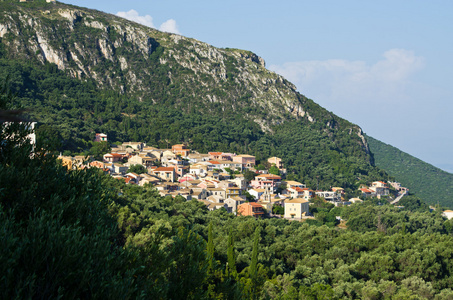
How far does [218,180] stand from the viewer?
6781 cm

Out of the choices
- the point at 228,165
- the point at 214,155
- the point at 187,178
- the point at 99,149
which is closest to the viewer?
the point at 187,178

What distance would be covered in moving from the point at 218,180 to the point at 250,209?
40.7 feet

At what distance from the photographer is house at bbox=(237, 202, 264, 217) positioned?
56.2 meters

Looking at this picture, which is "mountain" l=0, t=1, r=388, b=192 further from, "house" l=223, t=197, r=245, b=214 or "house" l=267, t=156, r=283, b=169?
"house" l=223, t=197, r=245, b=214

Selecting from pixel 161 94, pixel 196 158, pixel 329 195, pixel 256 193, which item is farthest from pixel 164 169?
pixel 161 94

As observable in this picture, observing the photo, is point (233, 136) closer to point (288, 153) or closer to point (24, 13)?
point (288, 153)

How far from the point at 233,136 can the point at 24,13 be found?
199ft

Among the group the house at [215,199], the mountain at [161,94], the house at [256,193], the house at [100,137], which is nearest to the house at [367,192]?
the mountain at [161,94]

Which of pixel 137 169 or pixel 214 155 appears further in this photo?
pixel 214 155

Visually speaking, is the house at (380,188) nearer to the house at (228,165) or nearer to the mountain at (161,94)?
the mountain at (161,94)

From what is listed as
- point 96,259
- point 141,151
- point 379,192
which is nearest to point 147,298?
point 96,259

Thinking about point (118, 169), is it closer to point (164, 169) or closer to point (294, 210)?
point (164, 169)

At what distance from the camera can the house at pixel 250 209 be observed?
5622 cm

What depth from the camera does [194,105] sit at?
13125 cm
